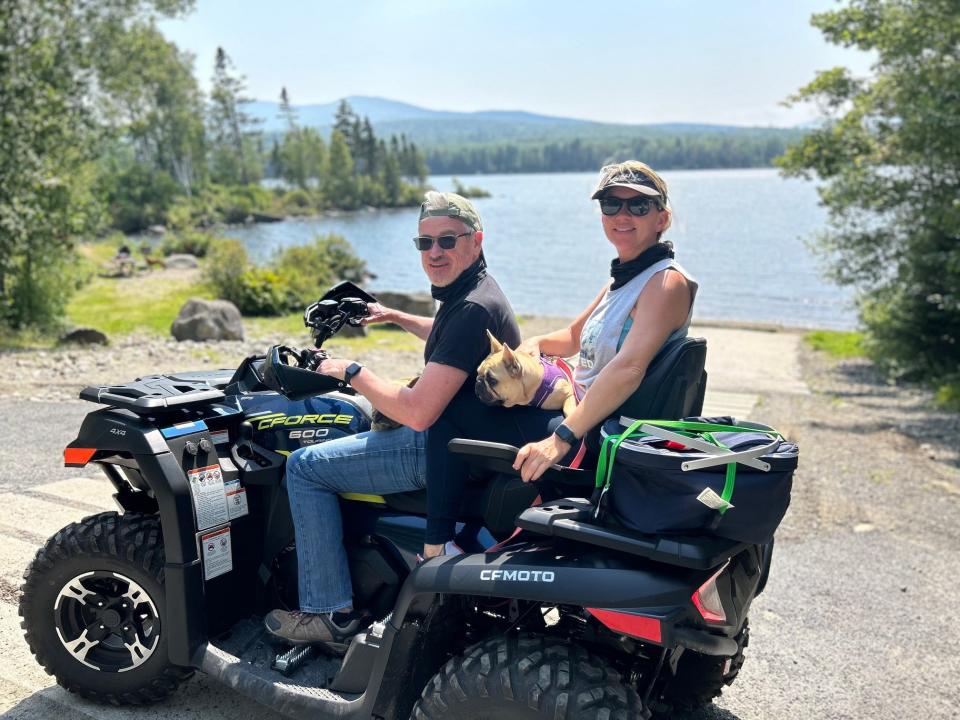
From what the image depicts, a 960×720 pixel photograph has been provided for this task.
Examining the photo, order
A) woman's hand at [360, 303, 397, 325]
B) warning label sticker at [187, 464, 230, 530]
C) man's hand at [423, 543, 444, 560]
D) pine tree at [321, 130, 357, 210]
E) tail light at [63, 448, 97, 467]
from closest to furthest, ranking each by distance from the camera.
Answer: man's hand at [423, 543, 444, 560] < warning label sticker at [187, 464, 230, 530] < tail light at [63, 448, 97, 467] < woman's hand at [360, 303, 397, 325] < pine tree at [321, 130, 357, 210]

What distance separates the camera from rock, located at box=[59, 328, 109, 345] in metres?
13.8

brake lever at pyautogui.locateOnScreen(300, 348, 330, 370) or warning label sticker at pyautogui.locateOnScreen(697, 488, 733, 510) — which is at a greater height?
brake lever at pyautogui.locateOnScreen(300, 348, 330, 370)

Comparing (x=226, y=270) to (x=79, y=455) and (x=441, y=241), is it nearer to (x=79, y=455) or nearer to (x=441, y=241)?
(x=79, y=455)

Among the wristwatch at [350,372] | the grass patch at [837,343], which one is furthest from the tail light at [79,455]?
the grass patch at [837,343]

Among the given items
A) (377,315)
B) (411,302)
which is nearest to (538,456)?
(377,315)

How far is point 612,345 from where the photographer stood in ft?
10.1

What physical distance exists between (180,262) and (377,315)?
98.6 ft

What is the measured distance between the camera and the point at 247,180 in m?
96.7

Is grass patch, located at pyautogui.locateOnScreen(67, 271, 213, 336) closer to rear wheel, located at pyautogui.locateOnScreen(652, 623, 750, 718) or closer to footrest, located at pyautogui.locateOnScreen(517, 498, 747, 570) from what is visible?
rear wheel, located at pyautogui.locateOnScreen(652, 623, 750, 718)

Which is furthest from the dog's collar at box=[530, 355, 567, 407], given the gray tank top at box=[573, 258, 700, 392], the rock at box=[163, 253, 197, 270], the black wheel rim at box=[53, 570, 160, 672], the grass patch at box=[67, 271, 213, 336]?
the rock at box=[163, 253, 197, 270]

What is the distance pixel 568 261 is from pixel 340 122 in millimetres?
70160

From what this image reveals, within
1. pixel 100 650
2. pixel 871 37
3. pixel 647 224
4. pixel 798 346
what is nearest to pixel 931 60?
pixel 871 37

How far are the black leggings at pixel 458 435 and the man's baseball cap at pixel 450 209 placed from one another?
27.1 inches

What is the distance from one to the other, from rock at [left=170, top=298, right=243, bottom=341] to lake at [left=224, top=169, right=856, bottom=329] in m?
7.81
